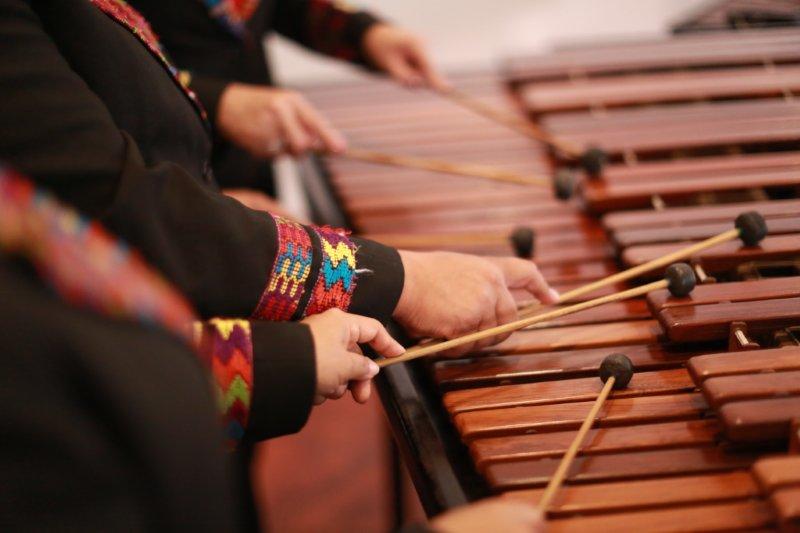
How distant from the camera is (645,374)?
1.02m

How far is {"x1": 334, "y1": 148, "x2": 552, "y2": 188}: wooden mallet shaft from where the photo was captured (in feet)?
4.95

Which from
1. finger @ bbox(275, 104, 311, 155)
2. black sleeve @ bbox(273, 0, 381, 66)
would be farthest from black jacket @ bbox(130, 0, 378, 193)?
finger @ bbox(275, 104, 311, 155)

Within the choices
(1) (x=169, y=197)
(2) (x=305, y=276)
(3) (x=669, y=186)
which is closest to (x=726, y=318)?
(3) (x=669, y=186)

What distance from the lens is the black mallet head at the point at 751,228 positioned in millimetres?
1145

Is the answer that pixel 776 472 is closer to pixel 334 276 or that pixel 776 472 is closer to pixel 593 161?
pixel 334 276

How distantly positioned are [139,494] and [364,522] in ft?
5.55

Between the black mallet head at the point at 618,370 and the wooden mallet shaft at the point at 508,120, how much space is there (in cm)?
61

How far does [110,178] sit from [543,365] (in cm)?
54

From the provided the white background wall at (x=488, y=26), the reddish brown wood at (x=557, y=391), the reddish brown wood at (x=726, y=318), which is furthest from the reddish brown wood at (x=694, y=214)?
the white background wall at (x=488, y=26)

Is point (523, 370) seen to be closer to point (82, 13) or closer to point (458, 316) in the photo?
point (458, 316)

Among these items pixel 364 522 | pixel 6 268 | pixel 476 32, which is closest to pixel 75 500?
pixel 6 268

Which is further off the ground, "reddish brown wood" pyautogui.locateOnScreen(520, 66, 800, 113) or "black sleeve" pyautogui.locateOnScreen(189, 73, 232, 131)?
"reddish brown wood" pyautogui.locateOnScreen(520, 66, 800, 113)

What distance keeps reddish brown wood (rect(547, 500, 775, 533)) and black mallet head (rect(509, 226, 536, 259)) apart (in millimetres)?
521

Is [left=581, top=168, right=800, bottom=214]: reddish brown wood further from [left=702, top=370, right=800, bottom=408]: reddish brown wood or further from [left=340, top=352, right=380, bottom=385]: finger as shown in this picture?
[left=340, top=352, right=380, bottom=385]: finger
